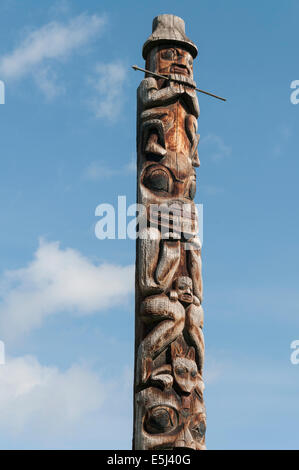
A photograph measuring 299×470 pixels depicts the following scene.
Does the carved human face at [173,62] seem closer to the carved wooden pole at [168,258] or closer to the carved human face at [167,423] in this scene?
the carved wooden pole at [168,258]

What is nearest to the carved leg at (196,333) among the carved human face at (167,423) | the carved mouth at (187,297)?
the carved mouth at (187,297)

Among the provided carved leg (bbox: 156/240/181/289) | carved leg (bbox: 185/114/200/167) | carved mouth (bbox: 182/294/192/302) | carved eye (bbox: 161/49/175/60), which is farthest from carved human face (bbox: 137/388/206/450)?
carved eye (bbox: 161/49/175/60)

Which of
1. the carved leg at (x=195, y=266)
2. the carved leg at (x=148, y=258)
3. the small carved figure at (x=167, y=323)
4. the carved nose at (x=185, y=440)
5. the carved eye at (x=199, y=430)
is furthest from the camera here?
the carved leg at (x=195, y=266)

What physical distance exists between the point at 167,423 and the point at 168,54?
517cm

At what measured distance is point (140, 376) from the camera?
24.6ft

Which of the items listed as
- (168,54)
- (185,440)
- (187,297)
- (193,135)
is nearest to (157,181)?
(193,135)

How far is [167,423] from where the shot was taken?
283 inches

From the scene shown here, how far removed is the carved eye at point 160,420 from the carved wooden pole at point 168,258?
0.01 meters

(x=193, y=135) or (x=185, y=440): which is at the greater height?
(x=193, y=135)

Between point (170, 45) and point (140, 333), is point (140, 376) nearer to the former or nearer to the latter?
point (140, 333)

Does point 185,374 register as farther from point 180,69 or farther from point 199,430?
point 180,69

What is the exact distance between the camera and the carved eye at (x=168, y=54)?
9445mm
